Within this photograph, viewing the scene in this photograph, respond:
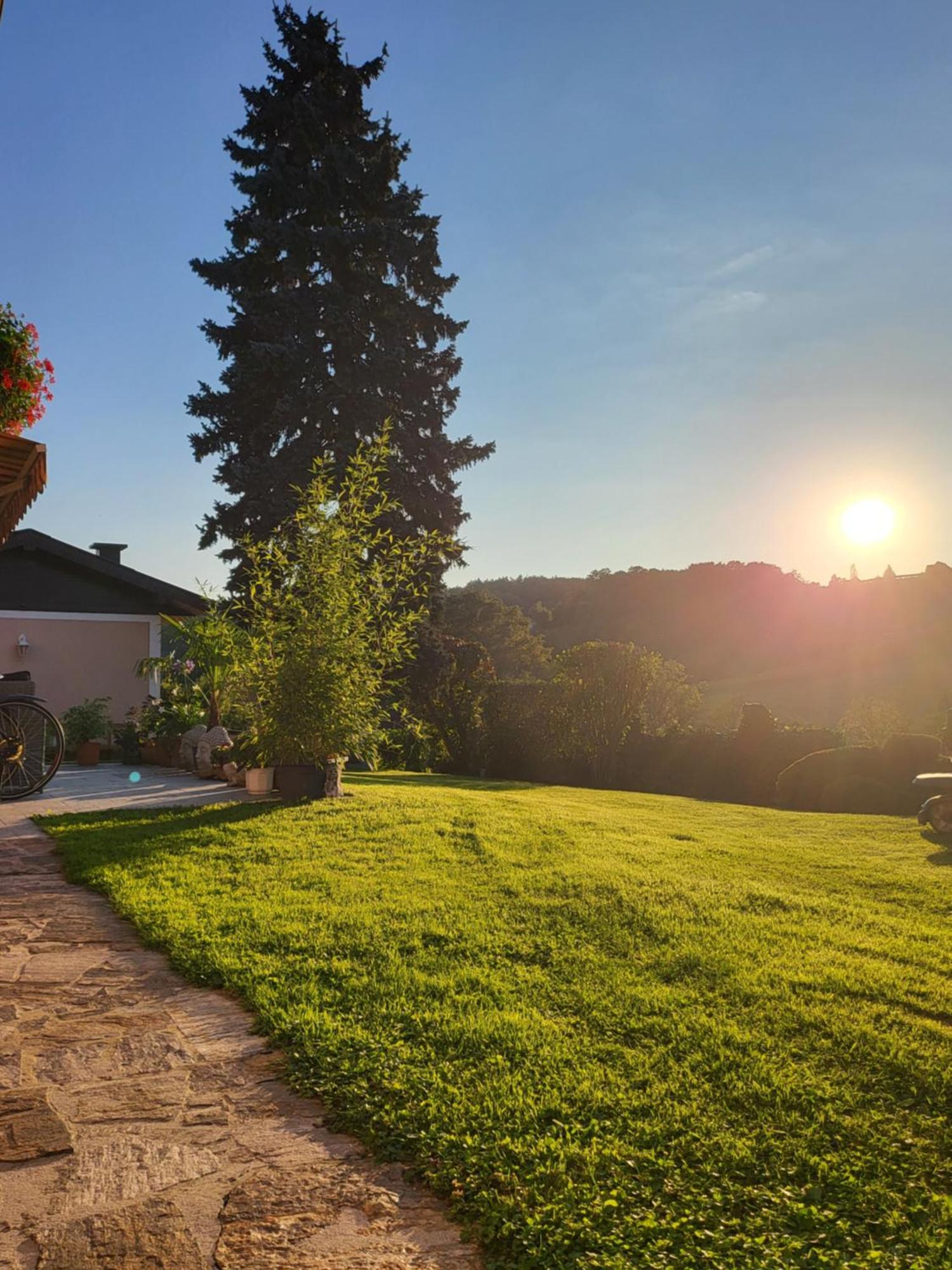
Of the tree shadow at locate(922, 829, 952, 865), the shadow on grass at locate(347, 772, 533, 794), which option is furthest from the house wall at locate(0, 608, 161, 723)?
the tree shadow at locate(922, 829, 952, 865)

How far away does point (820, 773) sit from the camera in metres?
11.9

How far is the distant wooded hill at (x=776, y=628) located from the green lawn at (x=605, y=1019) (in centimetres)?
1352

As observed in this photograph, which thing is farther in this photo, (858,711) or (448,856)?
(858,711)

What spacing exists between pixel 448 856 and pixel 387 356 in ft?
53.3

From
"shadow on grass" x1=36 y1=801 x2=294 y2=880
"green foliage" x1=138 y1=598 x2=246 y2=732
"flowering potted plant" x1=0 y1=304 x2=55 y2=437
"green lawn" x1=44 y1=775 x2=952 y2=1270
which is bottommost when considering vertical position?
"green lawn" x1=44 y1=775 x2=952 y2=1270

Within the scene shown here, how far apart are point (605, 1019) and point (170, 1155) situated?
4.97 ft

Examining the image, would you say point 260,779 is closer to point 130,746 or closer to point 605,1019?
point 130,746

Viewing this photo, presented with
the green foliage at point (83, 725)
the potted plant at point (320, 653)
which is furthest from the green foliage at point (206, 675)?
the potted plant at point (320, 653)

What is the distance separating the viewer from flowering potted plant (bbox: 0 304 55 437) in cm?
538

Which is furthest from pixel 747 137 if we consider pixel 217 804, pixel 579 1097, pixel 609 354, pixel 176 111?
pixel 579 1097

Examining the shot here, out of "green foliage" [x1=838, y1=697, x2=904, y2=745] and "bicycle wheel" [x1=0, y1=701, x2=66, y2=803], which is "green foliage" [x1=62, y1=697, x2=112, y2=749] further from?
"green foliage" [x1=838, y1=697, x2=904, y2=745]

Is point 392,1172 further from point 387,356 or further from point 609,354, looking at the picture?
point 387,356

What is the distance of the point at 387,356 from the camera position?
20031mm

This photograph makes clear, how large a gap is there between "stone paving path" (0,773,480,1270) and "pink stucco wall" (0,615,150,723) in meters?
13.1
